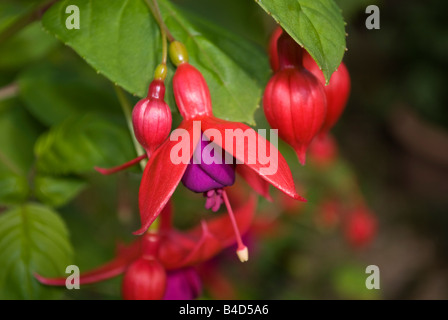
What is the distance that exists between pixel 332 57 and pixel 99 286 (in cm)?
75

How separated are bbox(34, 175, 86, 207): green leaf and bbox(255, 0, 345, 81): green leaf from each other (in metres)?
0.41

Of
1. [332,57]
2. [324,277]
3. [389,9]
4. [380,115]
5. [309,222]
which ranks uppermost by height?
[389,9]

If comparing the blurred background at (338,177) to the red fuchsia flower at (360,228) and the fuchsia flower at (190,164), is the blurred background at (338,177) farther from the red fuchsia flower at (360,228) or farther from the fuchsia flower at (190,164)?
the fuchsia flower at (190,164)

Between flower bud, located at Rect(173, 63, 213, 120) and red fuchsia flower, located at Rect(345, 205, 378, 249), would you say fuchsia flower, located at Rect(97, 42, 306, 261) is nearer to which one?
flower bud, located at Rect(173, 63, 213, 120)

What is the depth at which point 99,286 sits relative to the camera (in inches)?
41.6

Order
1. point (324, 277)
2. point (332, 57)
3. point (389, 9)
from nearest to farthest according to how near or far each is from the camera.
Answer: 1. point (332, 57)
2. point (324, 277)
3. point (389, 9)

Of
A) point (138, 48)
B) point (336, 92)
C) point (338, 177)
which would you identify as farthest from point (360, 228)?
point (138, 48)

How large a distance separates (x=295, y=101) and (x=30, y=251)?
1.28 ft

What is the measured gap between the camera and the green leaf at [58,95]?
2.59ft

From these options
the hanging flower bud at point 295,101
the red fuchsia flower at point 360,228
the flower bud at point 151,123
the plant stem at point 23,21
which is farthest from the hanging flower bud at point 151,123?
the red fuchsia flower at point 360,228

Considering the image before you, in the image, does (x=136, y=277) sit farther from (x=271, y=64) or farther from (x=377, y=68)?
(x=377, y=68)

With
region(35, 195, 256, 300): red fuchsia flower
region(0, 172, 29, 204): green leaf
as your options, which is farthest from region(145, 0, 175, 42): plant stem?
region(0, 172, 29, 204): green leaf

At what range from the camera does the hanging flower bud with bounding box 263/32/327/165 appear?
1.74 feet

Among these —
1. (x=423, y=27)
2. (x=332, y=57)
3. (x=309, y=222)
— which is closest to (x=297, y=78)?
(x=332, y=57)
